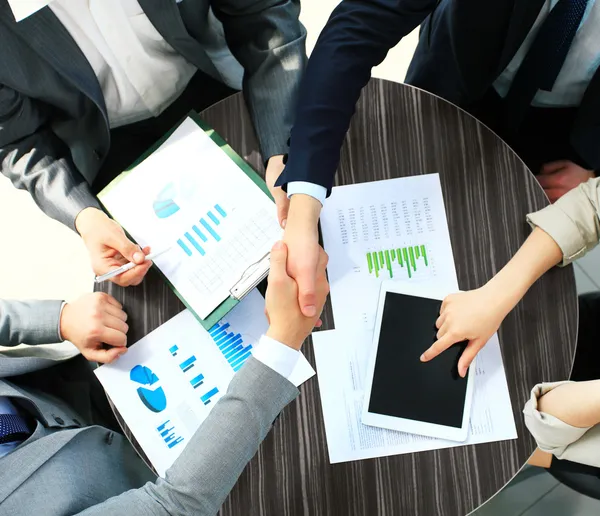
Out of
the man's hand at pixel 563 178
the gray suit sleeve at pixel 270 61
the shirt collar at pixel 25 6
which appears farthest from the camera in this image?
the man's hand at pixel 563 178

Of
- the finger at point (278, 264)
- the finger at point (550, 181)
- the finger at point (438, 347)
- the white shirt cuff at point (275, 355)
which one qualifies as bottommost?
the finger at point (438, 347)

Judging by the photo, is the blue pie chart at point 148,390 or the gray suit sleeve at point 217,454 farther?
the blue pie chart at point 148,390

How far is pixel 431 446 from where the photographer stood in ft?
3.06

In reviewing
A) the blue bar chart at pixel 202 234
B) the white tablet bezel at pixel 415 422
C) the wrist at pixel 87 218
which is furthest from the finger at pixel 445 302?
the wrist at pixel 87 218

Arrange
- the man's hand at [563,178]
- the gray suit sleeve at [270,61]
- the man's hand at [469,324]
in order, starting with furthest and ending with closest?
the man's hand at [563,178] → the gray suit sleeve at [270,61] → the man's hand at [469,324]

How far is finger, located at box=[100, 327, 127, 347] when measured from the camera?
3.21 feet

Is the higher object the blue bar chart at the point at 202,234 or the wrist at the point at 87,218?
the wrist at the point at 87,218

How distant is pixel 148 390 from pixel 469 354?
1.91 ft

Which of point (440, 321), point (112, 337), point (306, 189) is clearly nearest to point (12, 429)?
A: point (112, 337)

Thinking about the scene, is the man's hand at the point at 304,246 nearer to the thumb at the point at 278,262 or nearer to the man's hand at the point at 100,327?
the thumb at the point at 278,262

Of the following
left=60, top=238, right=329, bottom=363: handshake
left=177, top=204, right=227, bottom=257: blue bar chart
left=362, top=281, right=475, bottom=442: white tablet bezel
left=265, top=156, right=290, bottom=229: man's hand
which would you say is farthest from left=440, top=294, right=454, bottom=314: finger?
left=177, top=204, right=227, bottom=257: blue bar chart

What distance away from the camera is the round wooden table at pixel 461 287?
3.05 ft

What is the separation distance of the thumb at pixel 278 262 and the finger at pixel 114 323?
1.02 feet

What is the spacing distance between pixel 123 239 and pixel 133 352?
0.21 m
